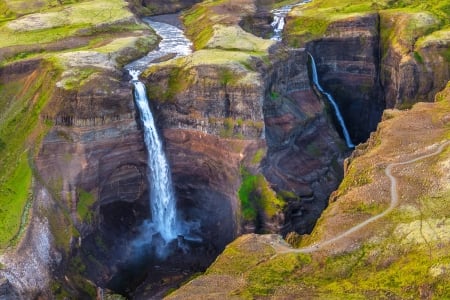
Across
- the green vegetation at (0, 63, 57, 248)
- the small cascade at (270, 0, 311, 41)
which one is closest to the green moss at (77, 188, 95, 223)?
the green vegetation at (0, 63, 57, 248)

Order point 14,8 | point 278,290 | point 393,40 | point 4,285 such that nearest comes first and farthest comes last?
point 278,290 → point 4,285 → point 393,40 → point 14,8

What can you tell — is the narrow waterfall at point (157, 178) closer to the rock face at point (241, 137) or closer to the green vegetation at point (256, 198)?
the rock face at point (241, 137)

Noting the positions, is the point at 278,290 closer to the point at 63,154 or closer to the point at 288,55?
the point at 63,154

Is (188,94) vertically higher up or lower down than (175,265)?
higher up

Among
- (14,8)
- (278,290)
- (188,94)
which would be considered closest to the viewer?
(278,290)

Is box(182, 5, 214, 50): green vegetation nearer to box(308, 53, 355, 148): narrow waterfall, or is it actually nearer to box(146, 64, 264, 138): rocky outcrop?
box(146, 64, 264, 138): rocky outcrop

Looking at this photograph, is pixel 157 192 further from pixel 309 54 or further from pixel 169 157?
pixel 309 54

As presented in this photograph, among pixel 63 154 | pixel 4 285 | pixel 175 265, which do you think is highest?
pixel 63 154

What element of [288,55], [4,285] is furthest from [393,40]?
[4,285]
